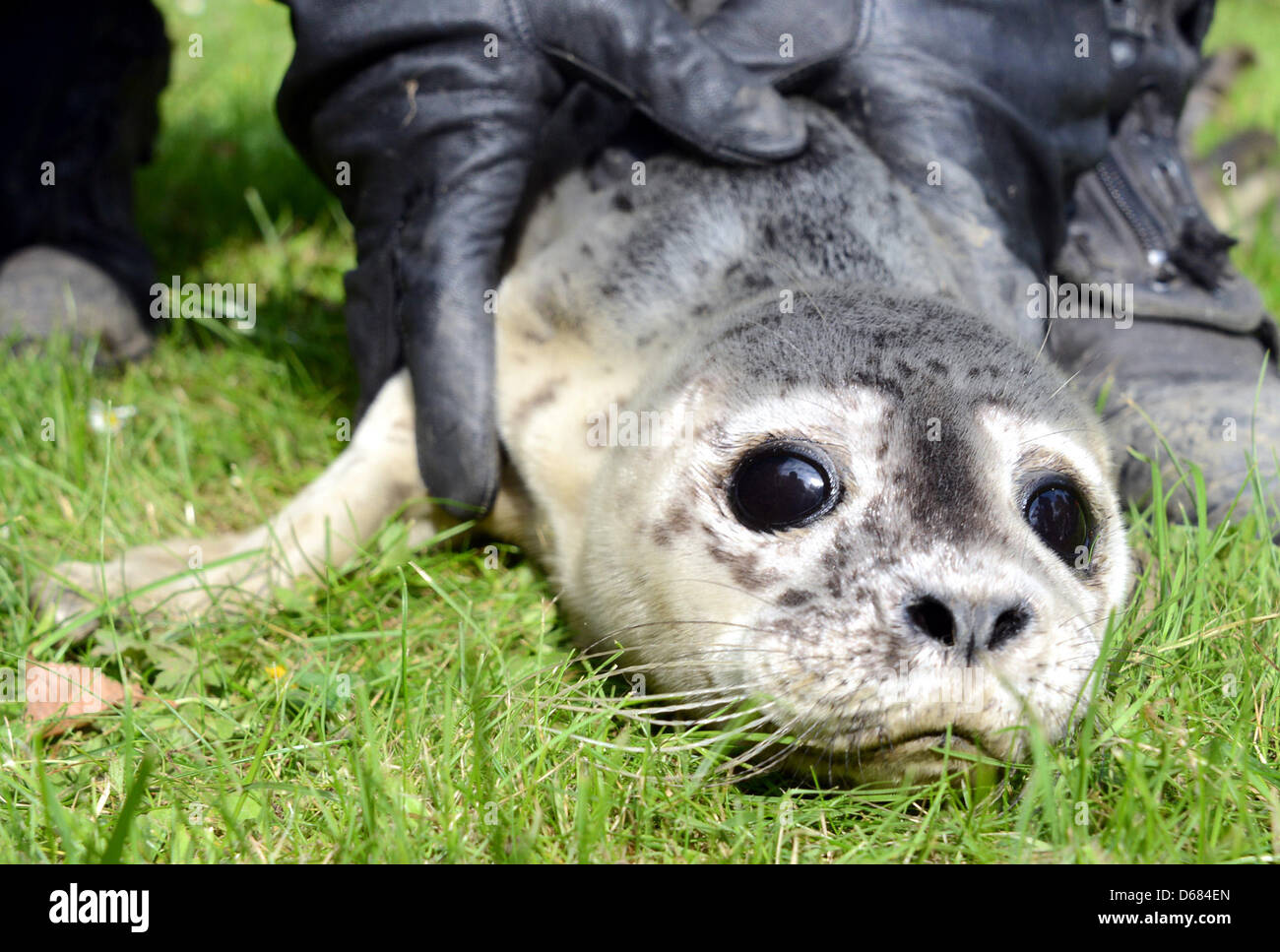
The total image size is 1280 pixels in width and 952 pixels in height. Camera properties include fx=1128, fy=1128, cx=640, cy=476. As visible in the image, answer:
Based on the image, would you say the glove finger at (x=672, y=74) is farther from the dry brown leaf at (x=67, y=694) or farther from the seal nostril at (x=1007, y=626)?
the dry brown leaf at (x=67, y=694)

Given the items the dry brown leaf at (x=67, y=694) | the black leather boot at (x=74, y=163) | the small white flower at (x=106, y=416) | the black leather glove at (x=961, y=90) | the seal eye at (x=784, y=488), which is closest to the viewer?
the seal eye at (x=784, y=488)

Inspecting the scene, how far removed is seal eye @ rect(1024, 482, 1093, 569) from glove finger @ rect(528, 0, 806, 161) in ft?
3.63

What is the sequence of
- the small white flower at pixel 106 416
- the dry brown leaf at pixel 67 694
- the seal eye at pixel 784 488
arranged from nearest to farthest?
the seal eye at pixel 784 488 < the dry brown leaf at pixel 67 694 < the small white flower at pixel 106 416

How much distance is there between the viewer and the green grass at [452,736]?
174cm

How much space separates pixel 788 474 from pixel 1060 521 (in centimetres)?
52

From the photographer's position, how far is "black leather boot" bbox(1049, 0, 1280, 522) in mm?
2922

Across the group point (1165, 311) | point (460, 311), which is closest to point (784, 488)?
point (460, 311)

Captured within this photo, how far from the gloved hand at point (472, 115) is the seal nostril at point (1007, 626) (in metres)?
1.31

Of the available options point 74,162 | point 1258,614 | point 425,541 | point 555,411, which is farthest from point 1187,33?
point 74,162

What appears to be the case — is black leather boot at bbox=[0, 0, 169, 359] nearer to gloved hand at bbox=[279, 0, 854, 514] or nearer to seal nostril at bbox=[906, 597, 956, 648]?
gloved hand at bbox=[279, 0, 854, 514]

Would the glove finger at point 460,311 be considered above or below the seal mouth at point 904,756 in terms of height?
above

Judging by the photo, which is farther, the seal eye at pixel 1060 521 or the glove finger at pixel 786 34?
the glove finger at pixel 786 34

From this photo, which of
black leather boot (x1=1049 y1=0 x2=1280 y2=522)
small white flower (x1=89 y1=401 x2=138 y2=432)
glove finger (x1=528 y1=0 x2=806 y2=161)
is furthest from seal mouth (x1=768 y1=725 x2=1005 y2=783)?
small white flower (x1=89 y1=401 x2=138 y2=432)

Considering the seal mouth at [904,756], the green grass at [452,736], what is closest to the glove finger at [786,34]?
the green grass at [452,736]
